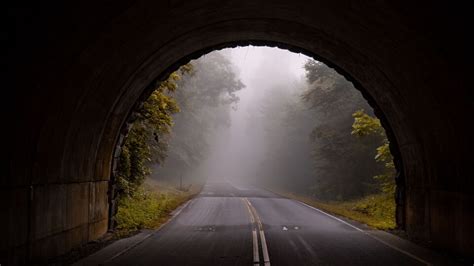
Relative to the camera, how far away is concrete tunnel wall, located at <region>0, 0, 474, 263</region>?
26.4ft

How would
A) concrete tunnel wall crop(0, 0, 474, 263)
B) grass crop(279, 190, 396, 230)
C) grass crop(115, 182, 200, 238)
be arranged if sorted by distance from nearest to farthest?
concrete tunnel wall crop(0, 0, 474, 263) < grass crop(115, 182, 200, 238) < grass crop(279, 190, 396, 230)

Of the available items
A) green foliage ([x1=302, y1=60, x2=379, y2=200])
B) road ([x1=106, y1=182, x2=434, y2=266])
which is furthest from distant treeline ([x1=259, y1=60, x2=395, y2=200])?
road ([x1=106, y1=182, x2=434, y2=266])

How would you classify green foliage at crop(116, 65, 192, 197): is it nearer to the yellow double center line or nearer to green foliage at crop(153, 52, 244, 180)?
the yellow double center line

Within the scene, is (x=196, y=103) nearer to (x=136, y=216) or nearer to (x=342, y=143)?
(x=342, y=143)

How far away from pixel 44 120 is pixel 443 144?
864 centimetres

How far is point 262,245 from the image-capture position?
12086mm

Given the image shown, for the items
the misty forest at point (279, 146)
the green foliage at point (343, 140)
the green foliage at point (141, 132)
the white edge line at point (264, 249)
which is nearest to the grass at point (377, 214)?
the misty forest at point (279, 146)

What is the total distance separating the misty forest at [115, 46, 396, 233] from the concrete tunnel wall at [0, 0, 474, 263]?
2.67 metres

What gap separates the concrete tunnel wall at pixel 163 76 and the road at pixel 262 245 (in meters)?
1.61

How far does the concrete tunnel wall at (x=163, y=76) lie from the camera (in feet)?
26.4

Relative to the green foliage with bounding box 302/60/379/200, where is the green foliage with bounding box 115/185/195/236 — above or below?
below

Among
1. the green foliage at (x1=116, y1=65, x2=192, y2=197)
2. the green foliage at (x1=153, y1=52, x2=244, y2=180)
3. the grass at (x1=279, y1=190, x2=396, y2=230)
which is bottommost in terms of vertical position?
the grass at (x1=279, y1=190, x2=396, y2=230)

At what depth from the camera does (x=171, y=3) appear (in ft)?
32.6

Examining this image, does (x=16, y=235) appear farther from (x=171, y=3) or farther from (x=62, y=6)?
(x=171, y=3)
